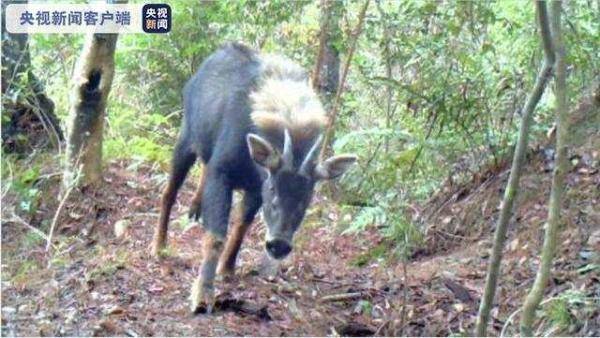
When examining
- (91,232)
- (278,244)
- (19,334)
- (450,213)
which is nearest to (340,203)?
(450,213)

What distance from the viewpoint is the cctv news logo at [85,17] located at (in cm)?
655

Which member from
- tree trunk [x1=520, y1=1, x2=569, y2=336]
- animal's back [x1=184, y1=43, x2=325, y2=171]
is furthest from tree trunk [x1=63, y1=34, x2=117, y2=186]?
tree trunk [x1=520, y1=1, x2=569, y2=336]

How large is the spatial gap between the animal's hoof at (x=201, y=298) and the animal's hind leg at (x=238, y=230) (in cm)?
75

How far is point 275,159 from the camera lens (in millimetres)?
6711

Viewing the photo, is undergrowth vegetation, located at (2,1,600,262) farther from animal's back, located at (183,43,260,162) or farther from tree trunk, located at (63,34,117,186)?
animal's back, located at (183,43,260,162)

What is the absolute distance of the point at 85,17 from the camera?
6.89 meters

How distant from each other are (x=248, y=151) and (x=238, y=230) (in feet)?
2.45

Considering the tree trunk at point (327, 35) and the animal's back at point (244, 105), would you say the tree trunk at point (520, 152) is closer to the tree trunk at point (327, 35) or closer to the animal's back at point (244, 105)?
the animal's back at point (244, 105)

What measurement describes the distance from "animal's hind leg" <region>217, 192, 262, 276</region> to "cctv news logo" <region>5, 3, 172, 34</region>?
4.60ft

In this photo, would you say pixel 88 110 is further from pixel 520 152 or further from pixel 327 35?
pixel 520 152

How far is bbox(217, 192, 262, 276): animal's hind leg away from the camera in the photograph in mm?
7426

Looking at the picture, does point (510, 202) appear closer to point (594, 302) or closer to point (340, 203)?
point (594, 302)

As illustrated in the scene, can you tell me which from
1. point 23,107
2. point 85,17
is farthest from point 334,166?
point 23,107

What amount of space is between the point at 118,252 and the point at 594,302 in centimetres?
355
